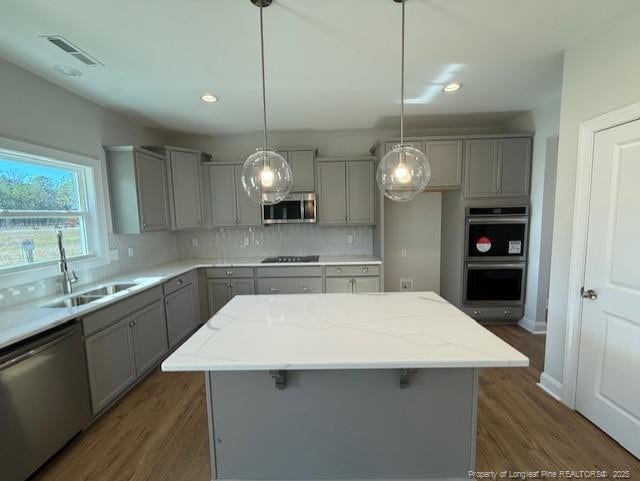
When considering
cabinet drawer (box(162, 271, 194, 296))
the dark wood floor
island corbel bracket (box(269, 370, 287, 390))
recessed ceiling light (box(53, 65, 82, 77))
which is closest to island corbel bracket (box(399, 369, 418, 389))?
island corbel bracket (box(269, 370, 287, 390))

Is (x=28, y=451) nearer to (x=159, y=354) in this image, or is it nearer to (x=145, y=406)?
(x=145, y=406)

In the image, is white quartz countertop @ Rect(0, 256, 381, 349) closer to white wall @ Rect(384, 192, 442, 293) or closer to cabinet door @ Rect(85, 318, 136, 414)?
cabinet door @ Rect(85, 318, 136, 414)

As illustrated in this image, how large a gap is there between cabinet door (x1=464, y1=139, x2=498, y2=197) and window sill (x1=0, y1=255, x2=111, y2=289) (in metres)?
4.15

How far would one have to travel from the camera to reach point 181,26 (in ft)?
5.60

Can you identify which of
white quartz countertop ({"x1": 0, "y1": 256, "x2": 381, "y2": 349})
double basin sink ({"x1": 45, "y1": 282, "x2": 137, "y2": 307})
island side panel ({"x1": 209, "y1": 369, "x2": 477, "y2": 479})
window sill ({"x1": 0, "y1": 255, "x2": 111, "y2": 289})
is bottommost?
island side panel ({"x1": 209, "y1": 369, "x2": 477, "y2": 479})

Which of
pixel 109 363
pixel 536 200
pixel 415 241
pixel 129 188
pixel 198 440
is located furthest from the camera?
pixel 415 241

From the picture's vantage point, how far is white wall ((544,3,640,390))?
5.41ft

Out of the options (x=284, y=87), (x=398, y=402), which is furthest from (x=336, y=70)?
(x=398, y=402)

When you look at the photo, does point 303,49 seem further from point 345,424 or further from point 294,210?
point 345,424

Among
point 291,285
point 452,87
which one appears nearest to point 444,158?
point 452,87

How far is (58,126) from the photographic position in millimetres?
2400

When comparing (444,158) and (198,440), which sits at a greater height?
(444,158)

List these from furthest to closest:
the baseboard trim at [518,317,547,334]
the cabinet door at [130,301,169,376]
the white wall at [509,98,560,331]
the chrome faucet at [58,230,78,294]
Result: the baseboard trim at [518,317,547,334] < the white wall at [509,98,560,331] < the cabinet door at [130,301,169,376] < the chrome faucet at [58,230,78,294]

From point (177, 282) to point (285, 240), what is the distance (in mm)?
1545
